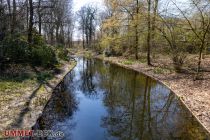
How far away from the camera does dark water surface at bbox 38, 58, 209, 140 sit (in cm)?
831

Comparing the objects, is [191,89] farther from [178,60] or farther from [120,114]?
[178,60]

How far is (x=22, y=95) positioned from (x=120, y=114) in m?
4.26

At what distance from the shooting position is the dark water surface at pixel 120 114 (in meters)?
8.31

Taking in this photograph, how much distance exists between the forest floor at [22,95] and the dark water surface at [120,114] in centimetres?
43

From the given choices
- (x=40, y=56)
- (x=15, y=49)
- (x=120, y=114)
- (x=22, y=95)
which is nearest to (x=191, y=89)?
(x=120, y=114)

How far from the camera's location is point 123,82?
58.4 feet

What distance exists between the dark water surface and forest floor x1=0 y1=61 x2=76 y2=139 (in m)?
0.43

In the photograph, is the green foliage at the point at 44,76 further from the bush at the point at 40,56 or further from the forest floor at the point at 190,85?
the forest floor at the point at 190,85

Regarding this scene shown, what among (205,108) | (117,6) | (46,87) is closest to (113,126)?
(205,108)

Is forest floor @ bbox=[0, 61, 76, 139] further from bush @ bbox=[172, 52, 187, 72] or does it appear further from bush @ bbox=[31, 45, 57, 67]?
bush @ bbox=[172, 52, 187, 72]

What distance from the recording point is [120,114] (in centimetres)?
1042

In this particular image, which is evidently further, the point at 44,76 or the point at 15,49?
the point at 15,49

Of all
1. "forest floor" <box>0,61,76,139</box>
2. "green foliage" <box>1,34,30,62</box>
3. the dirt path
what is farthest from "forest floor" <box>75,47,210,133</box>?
"green foliage" <box>1,34,30,62</box>

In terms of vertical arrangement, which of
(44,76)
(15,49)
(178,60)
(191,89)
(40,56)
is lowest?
(191,89)
